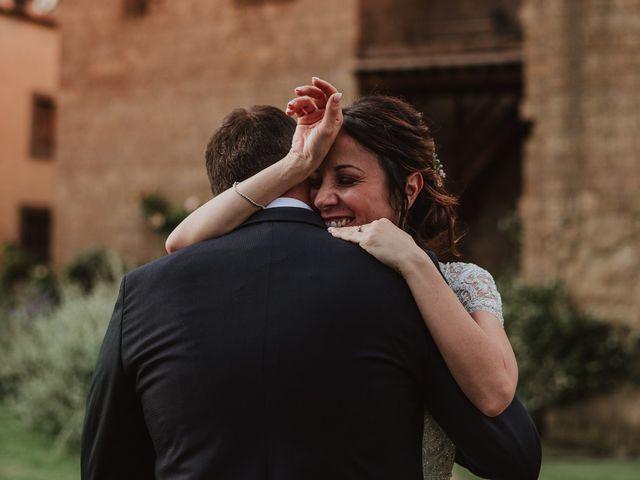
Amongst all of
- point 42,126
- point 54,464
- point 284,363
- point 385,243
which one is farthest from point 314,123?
point 42,126

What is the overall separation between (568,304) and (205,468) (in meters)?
10.0

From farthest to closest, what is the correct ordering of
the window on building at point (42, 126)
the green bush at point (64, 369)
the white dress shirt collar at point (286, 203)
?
the window on building at point (42, 126)
the green bush at point (64, 369)
the white dress shirt collar at point (286, 203)

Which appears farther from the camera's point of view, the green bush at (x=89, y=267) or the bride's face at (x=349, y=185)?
the green bush at (x=89, y=267)

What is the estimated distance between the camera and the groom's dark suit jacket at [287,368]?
6.47 ft

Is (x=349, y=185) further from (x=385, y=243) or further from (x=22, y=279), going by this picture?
(x=22, y=279)

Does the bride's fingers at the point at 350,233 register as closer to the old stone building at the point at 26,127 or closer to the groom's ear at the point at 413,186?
the groom's ear at the point at 413,186

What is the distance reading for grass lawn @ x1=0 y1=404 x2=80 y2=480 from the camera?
815 cm

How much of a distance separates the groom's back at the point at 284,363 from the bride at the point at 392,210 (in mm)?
72

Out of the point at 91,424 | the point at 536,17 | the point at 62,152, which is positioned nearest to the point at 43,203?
the point at 62,152

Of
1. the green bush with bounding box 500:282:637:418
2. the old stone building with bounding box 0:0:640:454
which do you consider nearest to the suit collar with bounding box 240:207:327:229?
the old stone building with bounding box 0:0:640:454

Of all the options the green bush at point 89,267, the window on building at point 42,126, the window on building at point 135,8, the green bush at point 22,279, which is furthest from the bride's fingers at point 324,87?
the window on building at point 42,126

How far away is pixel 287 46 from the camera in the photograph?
48.6ft

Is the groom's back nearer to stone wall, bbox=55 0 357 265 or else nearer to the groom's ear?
the groom's ear

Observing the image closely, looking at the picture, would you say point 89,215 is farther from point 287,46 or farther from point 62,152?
point 287,46
